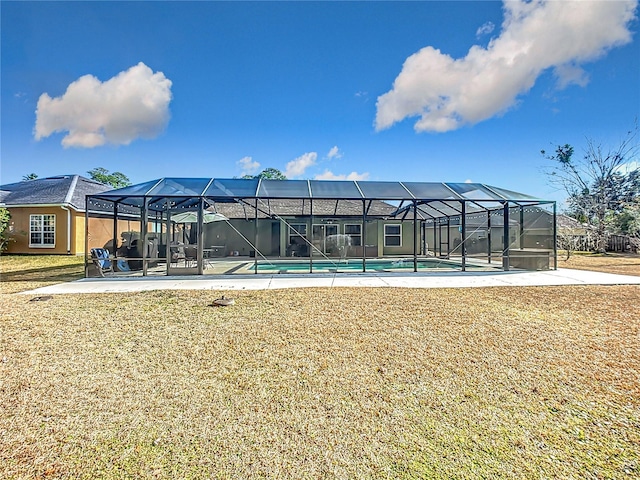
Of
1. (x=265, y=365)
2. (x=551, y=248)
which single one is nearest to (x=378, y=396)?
(x=265, y=365)

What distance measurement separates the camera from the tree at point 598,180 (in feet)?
72.7

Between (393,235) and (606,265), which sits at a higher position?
(393,235)

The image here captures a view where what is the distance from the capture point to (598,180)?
23625 mm

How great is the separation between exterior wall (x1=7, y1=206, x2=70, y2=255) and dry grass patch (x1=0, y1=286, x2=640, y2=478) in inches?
527

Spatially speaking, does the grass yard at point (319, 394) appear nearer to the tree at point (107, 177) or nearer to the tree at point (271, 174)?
the tree at point (107, 177)

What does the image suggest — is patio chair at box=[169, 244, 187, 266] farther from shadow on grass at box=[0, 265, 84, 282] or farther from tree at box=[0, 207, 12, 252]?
tree at box=[0, 207, 12, 252]

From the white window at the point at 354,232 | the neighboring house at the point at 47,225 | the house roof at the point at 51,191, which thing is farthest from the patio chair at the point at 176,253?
the white window at the point at 354,232

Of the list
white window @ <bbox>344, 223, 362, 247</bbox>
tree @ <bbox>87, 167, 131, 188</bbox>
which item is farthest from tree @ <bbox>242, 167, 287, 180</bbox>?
white window @ <bbox>344, 223, 362, 247</bbox>

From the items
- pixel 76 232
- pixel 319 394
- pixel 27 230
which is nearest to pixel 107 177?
pixel 27 230

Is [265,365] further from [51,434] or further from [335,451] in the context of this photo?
[51,434]

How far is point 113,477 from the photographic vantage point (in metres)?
1.80

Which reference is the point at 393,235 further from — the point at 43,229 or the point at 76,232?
the point at 43,229

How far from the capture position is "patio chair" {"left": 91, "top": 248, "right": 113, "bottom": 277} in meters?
9.27

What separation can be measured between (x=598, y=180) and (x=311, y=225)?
975 inches
